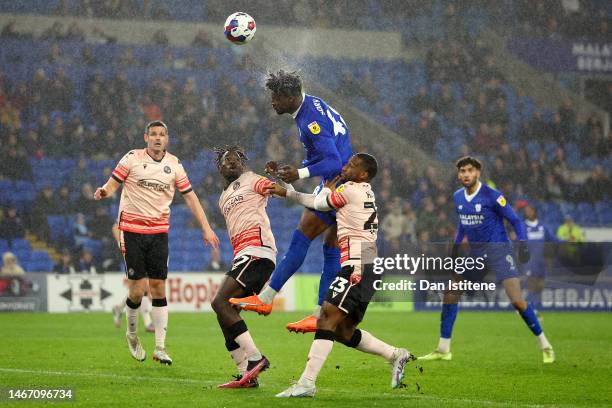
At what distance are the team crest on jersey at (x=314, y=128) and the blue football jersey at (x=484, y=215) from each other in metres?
3.39

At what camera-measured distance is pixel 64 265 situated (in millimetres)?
20969

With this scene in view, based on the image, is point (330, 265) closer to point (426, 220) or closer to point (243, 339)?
point (243, 339)

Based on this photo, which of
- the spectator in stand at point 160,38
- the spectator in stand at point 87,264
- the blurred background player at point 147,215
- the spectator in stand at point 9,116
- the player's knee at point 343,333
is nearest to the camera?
the player's knee at point 343,333

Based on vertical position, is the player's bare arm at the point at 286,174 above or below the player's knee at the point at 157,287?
above

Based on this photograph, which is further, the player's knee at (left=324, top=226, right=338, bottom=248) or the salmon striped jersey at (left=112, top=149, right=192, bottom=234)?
the salmon striped jersey at (left=112, top=149, right=192, bottom=234)

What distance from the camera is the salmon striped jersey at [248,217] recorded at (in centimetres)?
877

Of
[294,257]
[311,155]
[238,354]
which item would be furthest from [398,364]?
[311,155]

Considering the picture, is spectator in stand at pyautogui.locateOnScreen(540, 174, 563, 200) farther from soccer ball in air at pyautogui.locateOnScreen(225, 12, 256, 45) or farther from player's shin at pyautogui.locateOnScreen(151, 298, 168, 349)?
player's shin at pyautogui.locateOnScreen(151, 298, 168, 349)

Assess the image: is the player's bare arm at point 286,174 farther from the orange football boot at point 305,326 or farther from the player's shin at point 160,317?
the player's shin at point 160,317

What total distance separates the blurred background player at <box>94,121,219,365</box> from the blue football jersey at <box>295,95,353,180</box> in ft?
6.65

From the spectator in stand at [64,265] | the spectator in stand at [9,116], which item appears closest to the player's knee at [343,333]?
the spectator in stand at [64,265]

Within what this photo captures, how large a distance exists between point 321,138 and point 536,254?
1314cm

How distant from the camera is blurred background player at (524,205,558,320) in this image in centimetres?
2009

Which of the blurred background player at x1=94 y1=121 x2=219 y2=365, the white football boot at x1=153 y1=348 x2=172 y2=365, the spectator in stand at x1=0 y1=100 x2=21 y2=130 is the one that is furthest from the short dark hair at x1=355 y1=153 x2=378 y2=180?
the spectator in stand at x1=0 y1=100 x2=21 y2=130
